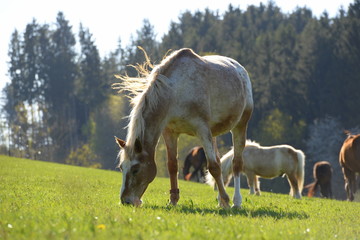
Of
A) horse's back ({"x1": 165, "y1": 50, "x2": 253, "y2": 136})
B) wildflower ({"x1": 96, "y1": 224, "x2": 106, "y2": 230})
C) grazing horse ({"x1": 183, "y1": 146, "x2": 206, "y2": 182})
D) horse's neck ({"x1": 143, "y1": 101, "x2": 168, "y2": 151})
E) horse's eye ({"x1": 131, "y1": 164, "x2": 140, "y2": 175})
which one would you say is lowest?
grazing horse ({"x1": 183, "y1": 146, "x2": 206, "y2": 182})

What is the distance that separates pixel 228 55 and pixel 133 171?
60409mm

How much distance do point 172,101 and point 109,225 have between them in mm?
3415

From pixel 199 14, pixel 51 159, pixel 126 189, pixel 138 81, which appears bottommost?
pixel 51 159

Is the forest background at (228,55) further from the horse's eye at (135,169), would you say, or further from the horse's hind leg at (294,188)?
the horse's eye at (135,169)

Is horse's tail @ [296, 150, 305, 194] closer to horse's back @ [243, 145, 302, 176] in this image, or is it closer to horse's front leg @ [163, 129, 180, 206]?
horse's back @ [243, 145, 302, 176]

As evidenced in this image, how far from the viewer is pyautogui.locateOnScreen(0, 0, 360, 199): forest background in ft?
185

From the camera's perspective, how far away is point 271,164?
789 inches

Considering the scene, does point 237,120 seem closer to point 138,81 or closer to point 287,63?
point 138,81

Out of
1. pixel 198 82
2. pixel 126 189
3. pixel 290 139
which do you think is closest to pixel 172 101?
pixel 198 82

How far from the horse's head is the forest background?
41289 millimetres

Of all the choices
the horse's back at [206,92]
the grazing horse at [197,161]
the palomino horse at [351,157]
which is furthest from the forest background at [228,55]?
the horse's back at [206,92]

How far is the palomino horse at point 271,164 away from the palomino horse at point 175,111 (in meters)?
10.0

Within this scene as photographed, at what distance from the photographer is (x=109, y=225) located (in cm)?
543

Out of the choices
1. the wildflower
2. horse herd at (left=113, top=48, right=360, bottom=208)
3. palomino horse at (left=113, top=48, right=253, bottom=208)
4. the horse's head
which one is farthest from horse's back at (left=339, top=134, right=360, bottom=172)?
the wildflower
